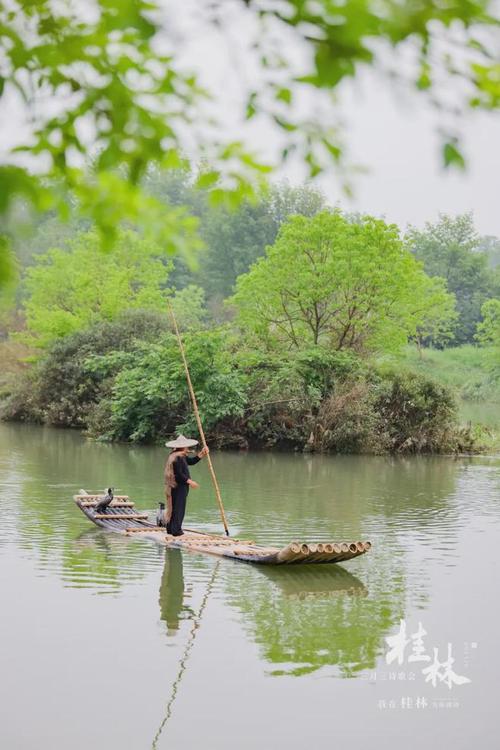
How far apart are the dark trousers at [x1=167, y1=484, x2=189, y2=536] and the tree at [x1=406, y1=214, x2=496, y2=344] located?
55.8 meters

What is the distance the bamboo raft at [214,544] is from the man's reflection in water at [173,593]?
361mm

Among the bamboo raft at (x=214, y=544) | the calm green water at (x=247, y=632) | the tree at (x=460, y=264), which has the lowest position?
the calm green water at (x=247, y=632)

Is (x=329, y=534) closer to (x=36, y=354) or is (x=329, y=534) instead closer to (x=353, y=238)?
(x=353, y=238)

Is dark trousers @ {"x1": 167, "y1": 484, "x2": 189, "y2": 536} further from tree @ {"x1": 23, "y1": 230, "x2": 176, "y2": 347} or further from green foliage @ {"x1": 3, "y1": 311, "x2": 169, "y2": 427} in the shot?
tree @ {"x1": 23, "y1": 230, "x2": 176, "y2": 347}

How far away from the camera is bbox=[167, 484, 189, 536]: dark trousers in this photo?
1389cm

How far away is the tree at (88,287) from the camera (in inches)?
1460

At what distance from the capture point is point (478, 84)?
4035mm

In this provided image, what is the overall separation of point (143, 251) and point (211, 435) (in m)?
16.8

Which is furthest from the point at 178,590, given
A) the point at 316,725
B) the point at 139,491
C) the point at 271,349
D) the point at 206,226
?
the point at 206,226

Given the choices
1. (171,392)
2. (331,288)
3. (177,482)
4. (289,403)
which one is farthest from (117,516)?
(331,288)

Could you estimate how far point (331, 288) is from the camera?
94.0 ft

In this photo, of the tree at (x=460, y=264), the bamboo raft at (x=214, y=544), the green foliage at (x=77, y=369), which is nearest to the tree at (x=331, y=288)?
the green foliage at (x=77, y=369)

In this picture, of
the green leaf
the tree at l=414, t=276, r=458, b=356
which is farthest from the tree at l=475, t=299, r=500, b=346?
the green leaf

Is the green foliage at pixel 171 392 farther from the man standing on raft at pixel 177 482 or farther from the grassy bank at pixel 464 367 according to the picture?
the grassy bank at pixel 464 367
